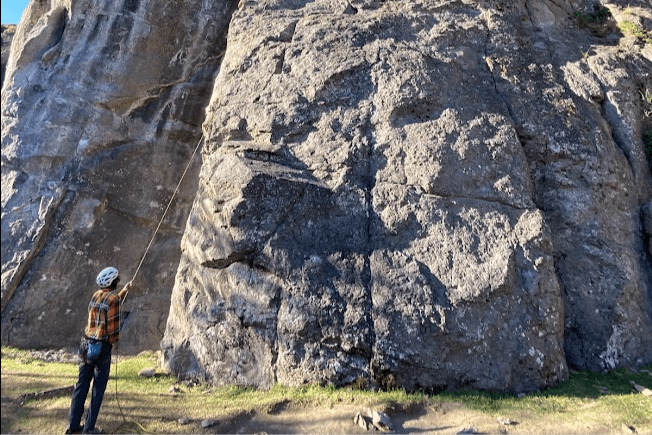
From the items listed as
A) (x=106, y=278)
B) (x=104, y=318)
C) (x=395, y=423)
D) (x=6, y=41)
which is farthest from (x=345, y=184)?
(x=6, y=41)

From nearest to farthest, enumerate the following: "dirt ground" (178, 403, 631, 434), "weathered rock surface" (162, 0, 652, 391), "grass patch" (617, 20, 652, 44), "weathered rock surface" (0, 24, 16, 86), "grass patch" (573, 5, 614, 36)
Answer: "dirt ground" (178, 403, 631, 434)
"weathered rock surface" (162, 0, 652, 391)
"grass patch" (617, 20, 652, 44)
"grass patch" (573, 5, 614, 36)
"weathered rock surface" (0, 24, 16, 86)

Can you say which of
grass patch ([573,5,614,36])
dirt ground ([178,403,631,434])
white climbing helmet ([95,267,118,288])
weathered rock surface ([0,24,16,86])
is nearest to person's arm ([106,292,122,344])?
white climbing helmet ([95,267,118,288])

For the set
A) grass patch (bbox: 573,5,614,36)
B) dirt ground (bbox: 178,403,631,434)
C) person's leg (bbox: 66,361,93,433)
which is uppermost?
grass patch (bbox: 573,5,614,36)

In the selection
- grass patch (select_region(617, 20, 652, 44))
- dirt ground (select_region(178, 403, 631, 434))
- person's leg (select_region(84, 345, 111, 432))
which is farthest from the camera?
grass patch (select_region(617, 20, 652, 44))

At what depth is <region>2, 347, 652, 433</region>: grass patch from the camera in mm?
3723

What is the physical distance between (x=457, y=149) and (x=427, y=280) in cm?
169

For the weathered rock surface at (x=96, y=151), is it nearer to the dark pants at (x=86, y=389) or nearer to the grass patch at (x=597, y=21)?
the dark pants at (x=86, y=389)

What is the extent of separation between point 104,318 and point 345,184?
2.77 metres

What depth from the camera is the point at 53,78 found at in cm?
685

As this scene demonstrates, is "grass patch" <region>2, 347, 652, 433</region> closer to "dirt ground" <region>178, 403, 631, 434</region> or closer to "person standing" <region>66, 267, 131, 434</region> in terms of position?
"dirt ground" <region>178, 403, 631, 434</region>

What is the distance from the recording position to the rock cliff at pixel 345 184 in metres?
4.41

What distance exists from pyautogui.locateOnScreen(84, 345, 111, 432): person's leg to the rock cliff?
3.92 ft

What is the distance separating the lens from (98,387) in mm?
3521

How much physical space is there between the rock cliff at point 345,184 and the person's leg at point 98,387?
3.92ft
